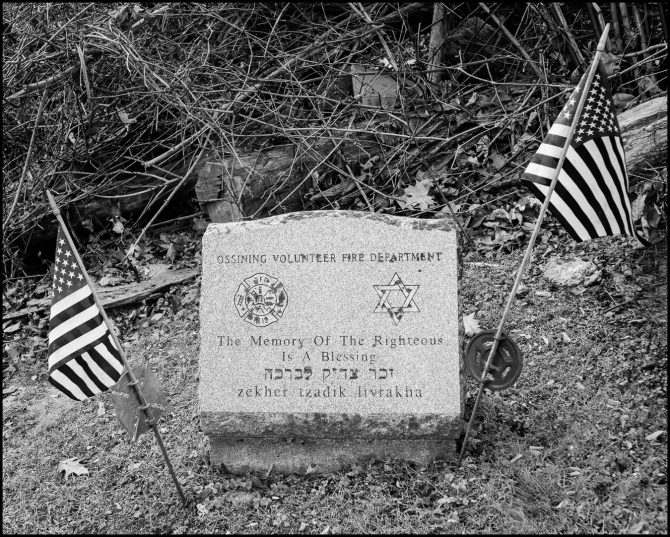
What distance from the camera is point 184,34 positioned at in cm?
657

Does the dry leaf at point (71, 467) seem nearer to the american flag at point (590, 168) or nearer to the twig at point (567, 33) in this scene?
the american flag at point (590, 168)

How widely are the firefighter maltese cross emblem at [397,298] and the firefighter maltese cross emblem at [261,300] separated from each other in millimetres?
578

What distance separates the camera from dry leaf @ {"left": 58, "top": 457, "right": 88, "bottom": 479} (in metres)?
4.26

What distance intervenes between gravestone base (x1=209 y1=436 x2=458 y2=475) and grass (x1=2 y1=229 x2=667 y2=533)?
0.06 metres

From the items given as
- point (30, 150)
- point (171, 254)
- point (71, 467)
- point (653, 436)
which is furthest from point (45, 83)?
point (653, 436)

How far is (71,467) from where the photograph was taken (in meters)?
4.31

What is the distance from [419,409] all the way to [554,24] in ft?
14.4

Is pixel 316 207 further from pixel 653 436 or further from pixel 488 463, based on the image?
pixel 653 436

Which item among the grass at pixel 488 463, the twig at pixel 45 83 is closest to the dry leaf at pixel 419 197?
the grass at pixel 488 463

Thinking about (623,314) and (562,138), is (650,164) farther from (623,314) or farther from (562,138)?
(562,138)

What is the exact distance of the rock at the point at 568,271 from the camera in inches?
200

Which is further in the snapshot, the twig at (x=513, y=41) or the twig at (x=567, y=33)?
the twig at (x=513, y=41)

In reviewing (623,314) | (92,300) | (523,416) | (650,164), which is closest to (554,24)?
(650,164)

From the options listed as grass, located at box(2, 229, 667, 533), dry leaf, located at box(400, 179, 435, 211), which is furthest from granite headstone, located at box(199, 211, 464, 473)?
dry leaf, located at box(400, 179, 435, 211)
